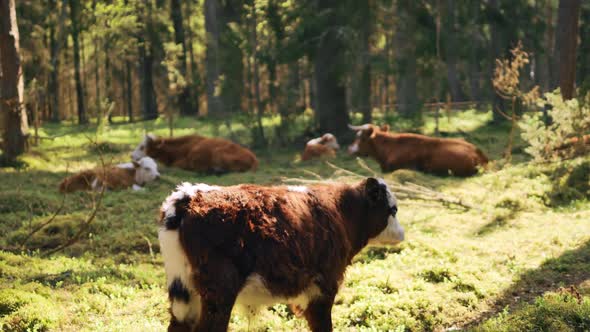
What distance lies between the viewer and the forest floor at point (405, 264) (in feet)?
19.2

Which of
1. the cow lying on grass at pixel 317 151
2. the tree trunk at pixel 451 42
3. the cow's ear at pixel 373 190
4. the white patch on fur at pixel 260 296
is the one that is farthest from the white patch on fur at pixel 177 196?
the tree trunk at pixel 451 42

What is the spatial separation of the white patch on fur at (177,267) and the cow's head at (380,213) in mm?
2085

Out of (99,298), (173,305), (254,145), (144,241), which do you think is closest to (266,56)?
(254,145)

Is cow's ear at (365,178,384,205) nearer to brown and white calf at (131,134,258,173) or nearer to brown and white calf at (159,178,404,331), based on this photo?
brown and white calf at (159,178,404,331)

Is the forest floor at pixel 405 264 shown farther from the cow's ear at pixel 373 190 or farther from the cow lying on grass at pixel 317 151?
the cow lying on grass at pixel 317 151

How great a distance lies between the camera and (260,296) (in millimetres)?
4387

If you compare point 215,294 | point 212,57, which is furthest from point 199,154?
point 212,57

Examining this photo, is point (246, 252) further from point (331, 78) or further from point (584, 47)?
point (584, 47)

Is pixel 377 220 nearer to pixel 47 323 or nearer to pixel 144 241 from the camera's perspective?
pixel 47 323

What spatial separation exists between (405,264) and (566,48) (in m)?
10.7

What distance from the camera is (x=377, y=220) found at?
575 centimetres

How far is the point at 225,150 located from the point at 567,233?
9337 millimetres

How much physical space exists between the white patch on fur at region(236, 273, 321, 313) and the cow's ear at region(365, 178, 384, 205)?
121 centimetres

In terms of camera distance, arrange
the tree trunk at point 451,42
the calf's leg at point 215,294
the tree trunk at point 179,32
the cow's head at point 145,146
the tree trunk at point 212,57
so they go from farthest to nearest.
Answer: the tree trunk at point 179,32 < the tree trunk at point 212,57 < the tree trunk at point 451,42 < the cow's head at point 145,146 < the calf's leg at point 215,294
